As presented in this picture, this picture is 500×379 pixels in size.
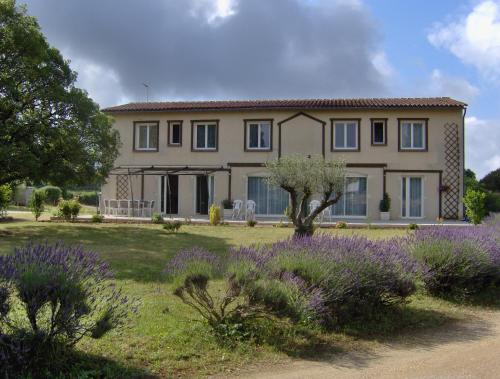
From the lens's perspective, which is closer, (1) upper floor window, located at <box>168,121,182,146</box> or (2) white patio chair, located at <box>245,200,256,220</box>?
(2) white patio chair, located at <box>245,200,256,220</box>

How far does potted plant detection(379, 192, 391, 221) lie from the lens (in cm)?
2353

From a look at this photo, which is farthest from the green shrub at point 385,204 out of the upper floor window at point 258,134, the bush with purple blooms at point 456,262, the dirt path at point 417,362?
the dirt path at point 417,362

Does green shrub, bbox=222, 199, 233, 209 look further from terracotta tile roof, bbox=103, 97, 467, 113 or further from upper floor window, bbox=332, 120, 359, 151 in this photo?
upper floor window, bbox=332, 120, 359, 151

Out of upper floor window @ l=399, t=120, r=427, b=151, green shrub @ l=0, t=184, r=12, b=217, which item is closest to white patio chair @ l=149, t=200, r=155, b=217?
green shrub @ l=0, t=184, r=12, b=217

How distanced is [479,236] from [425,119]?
17.2 metres

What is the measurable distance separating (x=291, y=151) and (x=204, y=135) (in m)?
4.74

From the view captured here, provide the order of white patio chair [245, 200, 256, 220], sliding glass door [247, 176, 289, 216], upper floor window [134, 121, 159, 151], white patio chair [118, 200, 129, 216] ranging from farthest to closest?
upper floor window [134, 121, 159, 151] → sliding glass door [247, 176, 289, 216] → white patio chair [118, 200, 129, 216] → white patio chair [245, 200, 256, 220]

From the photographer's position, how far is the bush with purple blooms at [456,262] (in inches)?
294

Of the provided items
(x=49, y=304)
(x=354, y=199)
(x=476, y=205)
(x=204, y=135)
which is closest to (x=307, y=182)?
(x=49, y=304)

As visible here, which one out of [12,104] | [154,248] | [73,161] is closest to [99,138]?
[73,161]

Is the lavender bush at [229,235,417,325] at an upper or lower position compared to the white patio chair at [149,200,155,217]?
lower

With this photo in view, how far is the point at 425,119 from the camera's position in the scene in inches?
958

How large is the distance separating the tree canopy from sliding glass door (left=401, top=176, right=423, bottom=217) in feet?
49.4

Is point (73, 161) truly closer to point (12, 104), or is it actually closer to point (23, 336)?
point (12, 104)
